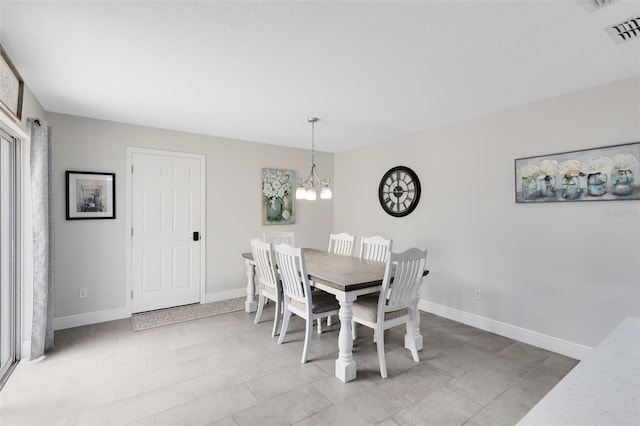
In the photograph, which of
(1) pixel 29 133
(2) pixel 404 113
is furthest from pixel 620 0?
(1) pixel 29 133

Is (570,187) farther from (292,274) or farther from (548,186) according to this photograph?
(292,274)

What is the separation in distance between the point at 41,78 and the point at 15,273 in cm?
169

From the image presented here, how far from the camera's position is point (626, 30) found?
184 cm

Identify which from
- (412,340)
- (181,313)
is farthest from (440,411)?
(181,313)

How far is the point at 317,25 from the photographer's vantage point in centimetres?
180

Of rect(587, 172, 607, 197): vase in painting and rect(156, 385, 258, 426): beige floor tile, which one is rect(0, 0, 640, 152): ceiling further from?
rect(156, 385, 258, 426): beige floor tile

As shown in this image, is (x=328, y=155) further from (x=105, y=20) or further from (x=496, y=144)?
(x=105, y=20)

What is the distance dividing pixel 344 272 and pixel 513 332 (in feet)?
6.39

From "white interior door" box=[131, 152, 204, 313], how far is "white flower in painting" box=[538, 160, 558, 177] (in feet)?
13.3

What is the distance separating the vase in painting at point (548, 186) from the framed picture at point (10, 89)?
4.44m

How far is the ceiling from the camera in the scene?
1.68 metres

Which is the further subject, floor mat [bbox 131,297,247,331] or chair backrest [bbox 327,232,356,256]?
chair backrest [bbox 327,232,356,256]

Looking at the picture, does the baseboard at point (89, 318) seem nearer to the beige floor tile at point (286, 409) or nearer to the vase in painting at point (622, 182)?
the beige floor tile at point (286, 409)

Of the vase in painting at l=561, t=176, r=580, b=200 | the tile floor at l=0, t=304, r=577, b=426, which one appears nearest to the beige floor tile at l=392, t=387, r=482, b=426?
the tile floor at l=0, t=304, r=577, b=426
